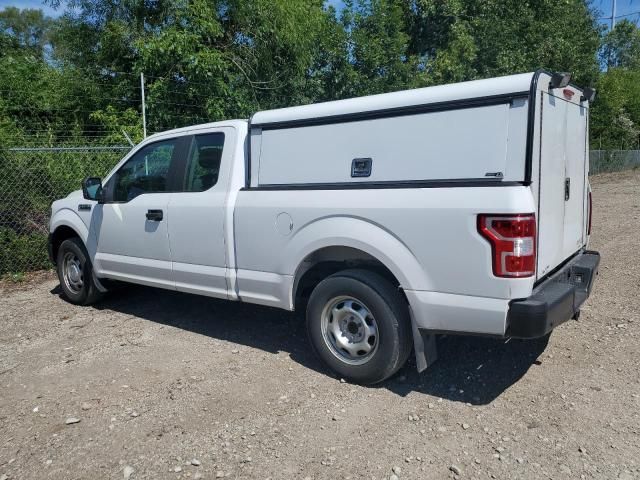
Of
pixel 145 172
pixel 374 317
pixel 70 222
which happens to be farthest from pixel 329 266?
pixel 70 222

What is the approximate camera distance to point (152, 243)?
5441mm

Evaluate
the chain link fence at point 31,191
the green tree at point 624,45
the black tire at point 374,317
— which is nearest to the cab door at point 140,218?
the black tire at point 374,317

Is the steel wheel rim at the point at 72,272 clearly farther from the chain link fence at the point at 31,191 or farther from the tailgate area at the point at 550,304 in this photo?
the tailgate area at the point at 550,304

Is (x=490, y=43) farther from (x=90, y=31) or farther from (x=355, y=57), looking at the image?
(x=90, y=31)

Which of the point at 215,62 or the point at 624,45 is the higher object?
the point at 624,45

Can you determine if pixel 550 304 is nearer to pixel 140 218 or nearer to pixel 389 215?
pixel 389 215

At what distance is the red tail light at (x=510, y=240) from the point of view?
336cm

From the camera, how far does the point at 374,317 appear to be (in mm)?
4023

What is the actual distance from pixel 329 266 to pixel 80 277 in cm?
349

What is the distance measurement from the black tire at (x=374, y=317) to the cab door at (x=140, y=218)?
5.93 ft

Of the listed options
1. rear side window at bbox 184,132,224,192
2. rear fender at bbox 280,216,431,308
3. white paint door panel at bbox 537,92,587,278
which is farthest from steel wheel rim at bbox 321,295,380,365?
rear side window at bbox 184,132,224,192

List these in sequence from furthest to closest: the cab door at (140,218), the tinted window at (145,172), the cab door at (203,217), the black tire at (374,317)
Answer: the tinted window at (145,172) < the cab door at (140,218) < the cab door at (203,217) < the black tire at (374,317)

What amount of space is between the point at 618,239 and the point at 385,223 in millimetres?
6993

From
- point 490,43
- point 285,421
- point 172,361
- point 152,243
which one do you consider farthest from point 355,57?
point 285,421
